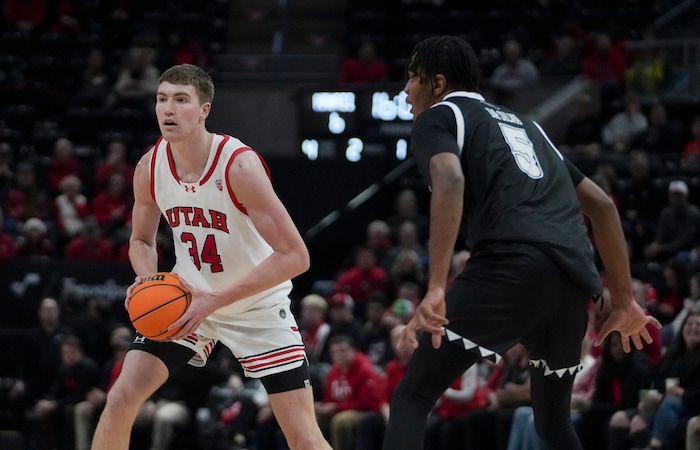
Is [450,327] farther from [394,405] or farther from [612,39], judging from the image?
[612,39]

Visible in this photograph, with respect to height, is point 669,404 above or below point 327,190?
below

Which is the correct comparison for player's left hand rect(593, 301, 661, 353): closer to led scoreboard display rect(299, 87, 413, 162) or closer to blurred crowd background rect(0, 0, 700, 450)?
blurred crowd background rect(0, 0, 700, 450)

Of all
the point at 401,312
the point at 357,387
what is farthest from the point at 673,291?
the point at 357,387

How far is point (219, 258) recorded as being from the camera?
5.75 m

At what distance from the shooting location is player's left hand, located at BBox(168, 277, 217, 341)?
5316 millimetres

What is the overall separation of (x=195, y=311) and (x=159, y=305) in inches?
6.4

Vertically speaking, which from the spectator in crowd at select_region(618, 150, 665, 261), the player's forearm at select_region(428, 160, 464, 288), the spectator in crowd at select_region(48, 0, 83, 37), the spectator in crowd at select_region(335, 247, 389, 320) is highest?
the spectator in crowd at select_region(48, 0, 83, 37)

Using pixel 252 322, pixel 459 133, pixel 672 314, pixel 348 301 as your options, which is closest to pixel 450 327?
pixel 459 133

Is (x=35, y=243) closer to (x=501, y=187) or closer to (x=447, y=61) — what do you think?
(x=447, y=61)

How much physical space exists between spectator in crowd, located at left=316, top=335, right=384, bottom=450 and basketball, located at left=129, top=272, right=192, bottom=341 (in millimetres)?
5390

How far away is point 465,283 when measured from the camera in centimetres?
490

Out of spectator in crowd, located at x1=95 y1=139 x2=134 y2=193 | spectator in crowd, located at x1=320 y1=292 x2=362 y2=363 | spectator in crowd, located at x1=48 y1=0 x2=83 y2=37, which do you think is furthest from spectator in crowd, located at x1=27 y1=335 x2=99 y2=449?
spectator in crowd, located at x1=48 y1=0 x2=83 y2=37

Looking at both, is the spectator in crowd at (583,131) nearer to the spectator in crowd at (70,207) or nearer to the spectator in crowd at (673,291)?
the spectator in crowd at (673,291)

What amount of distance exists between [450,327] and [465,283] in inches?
7.9
